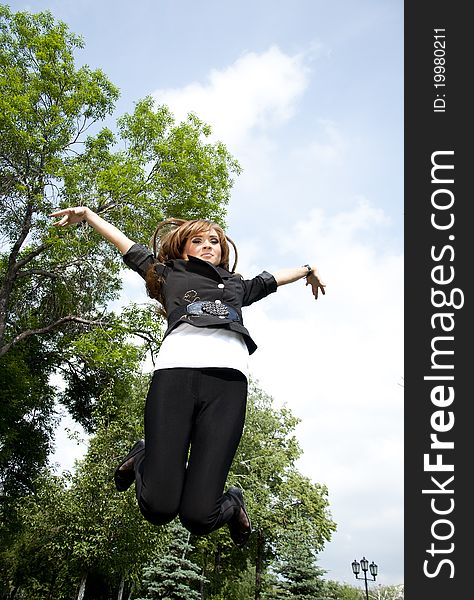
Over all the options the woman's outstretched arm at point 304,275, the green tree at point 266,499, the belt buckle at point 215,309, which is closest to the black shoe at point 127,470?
the belt buckle at point 215,309

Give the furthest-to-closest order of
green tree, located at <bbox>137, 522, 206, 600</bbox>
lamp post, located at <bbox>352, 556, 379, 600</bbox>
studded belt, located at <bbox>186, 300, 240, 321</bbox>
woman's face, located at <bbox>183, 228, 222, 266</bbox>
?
lamp post, located at <bbox>352, 556, 379, 600</bbox> → green tree, located at <bbox>137, 522, 206, 600</bbox> → woman's face, located at <bbox>183, 228, 222, 266</bbox> → studded belt, located at <bbox>186, 300, 240, 321</bbox>

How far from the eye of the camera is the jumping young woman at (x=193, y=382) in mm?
2908

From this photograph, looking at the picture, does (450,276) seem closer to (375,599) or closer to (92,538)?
(92,538)

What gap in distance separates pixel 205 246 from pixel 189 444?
1223 mm

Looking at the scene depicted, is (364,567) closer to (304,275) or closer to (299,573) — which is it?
(299,573)

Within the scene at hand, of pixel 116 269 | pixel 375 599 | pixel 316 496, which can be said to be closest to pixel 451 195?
pixel 116 269

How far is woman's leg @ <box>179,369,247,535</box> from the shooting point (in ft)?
9.52

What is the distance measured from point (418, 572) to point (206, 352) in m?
4.88

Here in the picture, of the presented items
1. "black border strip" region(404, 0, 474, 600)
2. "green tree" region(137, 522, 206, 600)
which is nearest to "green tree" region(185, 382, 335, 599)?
"green tree" region(137, 522, 206, 600)

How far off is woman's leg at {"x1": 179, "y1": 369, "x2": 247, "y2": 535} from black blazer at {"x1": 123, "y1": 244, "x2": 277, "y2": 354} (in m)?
0.31

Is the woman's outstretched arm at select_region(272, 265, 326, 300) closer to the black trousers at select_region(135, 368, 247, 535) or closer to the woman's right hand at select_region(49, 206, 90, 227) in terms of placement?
the black trousers at select_region(135, 368, 247, 535)

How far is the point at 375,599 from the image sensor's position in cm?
4275

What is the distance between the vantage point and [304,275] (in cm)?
406

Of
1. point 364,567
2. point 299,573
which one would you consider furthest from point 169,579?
point 364,567
